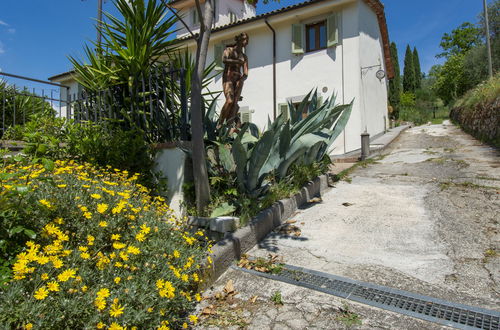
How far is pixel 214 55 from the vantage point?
500 inches

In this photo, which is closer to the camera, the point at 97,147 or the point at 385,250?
the point at 385,250

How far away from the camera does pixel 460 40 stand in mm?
29500

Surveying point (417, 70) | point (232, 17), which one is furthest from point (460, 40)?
point (232, 17)

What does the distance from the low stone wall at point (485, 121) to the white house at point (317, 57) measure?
3224mm

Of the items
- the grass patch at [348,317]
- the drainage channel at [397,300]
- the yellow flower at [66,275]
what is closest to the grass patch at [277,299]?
the drainage channel at [397,300]

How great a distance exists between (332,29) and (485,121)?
5.70m

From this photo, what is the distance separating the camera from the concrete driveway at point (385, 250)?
6.47 feet

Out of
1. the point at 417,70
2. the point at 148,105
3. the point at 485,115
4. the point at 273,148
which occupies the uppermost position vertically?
the point at 417,70

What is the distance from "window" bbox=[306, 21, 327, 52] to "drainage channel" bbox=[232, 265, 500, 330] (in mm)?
Answer: 9888

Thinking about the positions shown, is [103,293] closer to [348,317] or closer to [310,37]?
[348,317]

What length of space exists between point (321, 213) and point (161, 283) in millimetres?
2702

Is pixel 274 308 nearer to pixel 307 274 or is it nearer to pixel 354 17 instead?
pixel 307 274

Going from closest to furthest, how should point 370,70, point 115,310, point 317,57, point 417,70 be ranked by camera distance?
1. point 115,310
2. point 317,57
3. point 370,70
4. point 417,70

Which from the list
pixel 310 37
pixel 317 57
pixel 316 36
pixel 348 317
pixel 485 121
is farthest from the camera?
pixel 310 37
